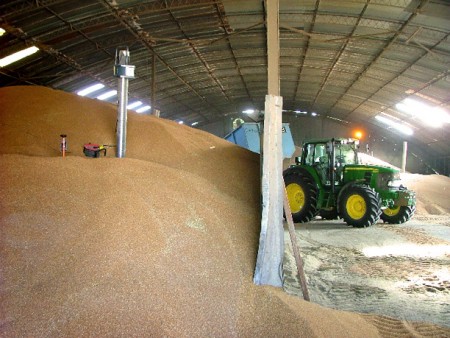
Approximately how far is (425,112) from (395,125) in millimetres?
4224

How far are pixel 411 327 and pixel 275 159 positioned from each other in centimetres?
203

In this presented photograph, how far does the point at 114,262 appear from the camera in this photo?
2865mm

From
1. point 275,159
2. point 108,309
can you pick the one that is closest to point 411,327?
point 275,159

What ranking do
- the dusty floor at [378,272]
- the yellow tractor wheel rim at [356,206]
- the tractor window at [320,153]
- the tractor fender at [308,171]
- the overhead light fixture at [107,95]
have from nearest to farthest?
the dusty floor at [378,272]
the yellow tractor wheel rim at [356,206]
the tractor fender at [308,171]
the tractor window at [320,153]
the overhead light fixture at [107,95]

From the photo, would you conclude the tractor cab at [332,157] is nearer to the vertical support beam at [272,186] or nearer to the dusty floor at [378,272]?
the dusty floor at [378,272]

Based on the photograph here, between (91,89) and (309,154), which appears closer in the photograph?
(309,154)

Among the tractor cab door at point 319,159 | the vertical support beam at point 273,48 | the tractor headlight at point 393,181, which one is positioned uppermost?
the vertical support beam at point 273,48

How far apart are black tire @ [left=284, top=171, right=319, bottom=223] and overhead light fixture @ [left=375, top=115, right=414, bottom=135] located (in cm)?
Result: 1414

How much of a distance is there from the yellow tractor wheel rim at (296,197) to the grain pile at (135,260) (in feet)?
16.7

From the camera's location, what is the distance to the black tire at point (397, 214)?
31.8 feet

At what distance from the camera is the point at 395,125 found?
2162 cm

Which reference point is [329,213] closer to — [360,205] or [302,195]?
[302,195]

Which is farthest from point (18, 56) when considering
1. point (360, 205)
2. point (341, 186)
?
point (360, 205)

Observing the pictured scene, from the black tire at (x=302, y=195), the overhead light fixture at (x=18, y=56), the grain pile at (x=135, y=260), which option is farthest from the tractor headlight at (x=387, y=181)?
the overhead light fixture at (x=18, y=56)
